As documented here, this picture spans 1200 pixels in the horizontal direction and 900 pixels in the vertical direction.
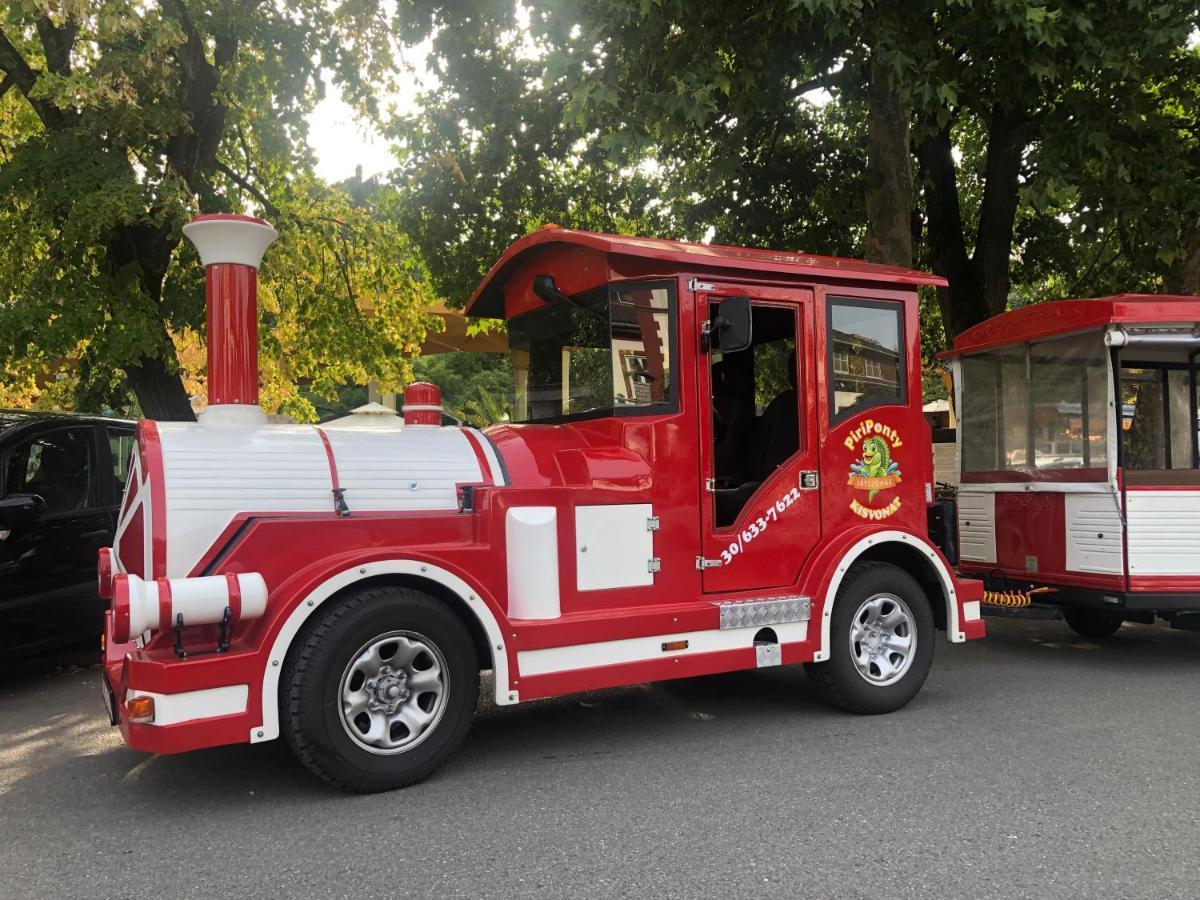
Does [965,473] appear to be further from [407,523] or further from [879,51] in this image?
[407,523]

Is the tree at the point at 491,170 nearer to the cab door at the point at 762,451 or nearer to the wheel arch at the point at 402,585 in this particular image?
the cab door at the point at 762,451

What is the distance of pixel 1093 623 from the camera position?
24.8ft

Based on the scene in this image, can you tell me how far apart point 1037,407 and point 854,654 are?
3036 mm

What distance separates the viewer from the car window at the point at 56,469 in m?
5.76

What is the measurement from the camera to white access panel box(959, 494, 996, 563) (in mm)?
7152

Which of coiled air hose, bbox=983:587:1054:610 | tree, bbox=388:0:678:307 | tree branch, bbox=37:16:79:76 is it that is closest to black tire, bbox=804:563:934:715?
coiled air hose, bbox=983:587:1054:610

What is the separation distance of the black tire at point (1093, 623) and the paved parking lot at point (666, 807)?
190 cm

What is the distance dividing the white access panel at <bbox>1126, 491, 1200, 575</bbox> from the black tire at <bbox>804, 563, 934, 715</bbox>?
6.15 ft

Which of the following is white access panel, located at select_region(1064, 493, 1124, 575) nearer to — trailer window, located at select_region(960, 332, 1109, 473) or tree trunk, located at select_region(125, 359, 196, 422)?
trailer window, located at select_region(960, 332, 1109, 473)

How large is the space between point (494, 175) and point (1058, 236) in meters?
8.47

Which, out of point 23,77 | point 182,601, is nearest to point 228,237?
point 182,601

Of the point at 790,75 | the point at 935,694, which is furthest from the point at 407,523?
the point at 790,75

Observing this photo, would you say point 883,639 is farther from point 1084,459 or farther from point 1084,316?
point 1084,316

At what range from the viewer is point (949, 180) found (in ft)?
42.4
